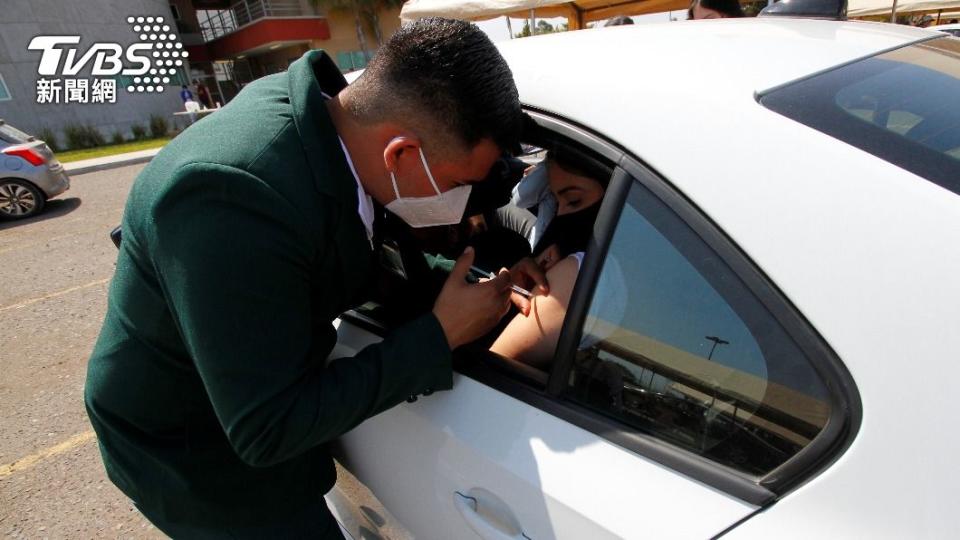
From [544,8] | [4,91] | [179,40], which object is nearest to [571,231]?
[544,8]

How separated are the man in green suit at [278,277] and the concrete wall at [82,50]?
2523 centimetres

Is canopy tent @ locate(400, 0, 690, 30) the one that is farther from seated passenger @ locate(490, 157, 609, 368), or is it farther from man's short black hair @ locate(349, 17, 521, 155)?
man's short black hair @ locate(349, 17, 521, 155)

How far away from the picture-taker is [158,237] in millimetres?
855

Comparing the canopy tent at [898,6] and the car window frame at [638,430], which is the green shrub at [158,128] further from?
the car window frame at [638,430]

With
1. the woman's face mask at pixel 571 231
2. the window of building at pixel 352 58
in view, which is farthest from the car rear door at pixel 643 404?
the window of building at pixel 352 58

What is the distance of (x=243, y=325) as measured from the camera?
2.72 feet

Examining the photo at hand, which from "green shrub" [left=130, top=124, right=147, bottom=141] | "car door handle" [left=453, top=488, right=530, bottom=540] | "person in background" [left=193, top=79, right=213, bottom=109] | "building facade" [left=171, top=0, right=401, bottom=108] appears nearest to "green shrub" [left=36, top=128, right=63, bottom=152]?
"green shrub" [left=130, top=124, right=147, bottom=141]

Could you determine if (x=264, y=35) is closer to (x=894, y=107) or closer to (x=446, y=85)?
(x=446, y=85)

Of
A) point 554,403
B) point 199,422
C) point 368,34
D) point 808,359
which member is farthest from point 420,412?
point 368,34

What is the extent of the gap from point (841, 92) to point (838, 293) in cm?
46

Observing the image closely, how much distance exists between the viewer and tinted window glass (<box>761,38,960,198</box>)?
0.78m

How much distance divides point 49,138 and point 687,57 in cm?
2495

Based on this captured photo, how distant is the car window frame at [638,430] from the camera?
700mm

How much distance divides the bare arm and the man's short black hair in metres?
0.37
